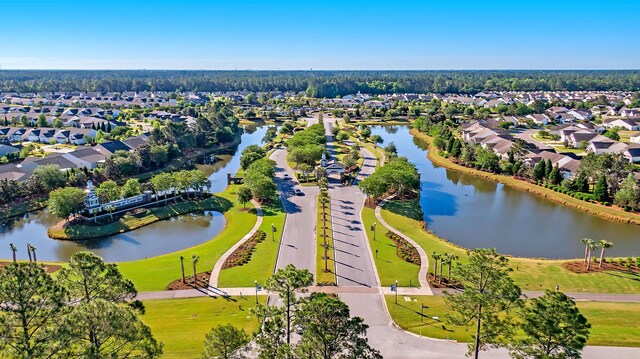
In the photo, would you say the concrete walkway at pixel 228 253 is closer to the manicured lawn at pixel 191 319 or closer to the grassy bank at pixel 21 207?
the manicured lawn at pixel 191 319

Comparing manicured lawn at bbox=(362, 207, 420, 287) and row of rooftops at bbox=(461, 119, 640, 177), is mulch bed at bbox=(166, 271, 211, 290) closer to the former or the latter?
manicured lawn at bbox=(362, 207, 420, 287)

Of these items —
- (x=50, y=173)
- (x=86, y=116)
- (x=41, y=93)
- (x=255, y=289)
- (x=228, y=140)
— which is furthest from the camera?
(x=41, y=93)

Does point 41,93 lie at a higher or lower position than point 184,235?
higher

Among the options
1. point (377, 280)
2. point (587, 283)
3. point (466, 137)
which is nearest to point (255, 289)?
point (377, 280)

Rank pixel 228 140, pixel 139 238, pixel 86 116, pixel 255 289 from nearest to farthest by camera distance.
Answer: pixel 255 289 → pixel 139 238 → pixel 228 140 → pixel 86 116

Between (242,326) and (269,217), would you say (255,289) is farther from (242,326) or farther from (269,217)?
(269,217)

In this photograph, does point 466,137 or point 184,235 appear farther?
point 466,137
